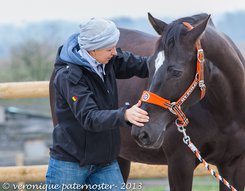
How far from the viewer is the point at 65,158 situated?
319 cm

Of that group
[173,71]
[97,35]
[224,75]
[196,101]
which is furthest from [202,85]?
[97,35]

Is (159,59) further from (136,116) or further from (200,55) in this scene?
(136,116)

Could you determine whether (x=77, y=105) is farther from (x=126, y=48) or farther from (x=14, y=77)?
(x=14, y=77)

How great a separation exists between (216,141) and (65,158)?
1.10 metres

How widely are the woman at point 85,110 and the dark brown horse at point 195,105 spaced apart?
0.69ft

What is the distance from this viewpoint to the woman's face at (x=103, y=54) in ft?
10.4

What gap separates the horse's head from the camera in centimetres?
310

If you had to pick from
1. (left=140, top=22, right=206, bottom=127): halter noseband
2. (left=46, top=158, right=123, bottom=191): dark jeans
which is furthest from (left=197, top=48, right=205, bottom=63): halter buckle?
(left=46, top=158, right=123, bottom=191): dark jeans

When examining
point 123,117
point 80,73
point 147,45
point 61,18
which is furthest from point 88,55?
point 61,18

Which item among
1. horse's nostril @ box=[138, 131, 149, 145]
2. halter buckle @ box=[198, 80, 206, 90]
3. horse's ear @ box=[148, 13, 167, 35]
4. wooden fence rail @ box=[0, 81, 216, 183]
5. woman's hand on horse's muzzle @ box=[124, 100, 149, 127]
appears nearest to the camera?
woman's hand on horse's muzzle @ box=[124, 100, 149, 127]

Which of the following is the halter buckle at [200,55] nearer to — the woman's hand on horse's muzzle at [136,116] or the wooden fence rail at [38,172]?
the woman's hand on horse's muzzle at [136,116]

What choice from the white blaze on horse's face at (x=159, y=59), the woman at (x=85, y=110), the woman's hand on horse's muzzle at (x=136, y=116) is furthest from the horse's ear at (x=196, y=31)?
the woman's hand on horse's muzzle at (x=136, y=116)

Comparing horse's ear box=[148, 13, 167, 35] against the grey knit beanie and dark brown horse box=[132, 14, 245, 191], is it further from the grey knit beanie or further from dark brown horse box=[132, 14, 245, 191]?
the grey knit beanie

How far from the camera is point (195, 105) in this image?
12.4 ft
